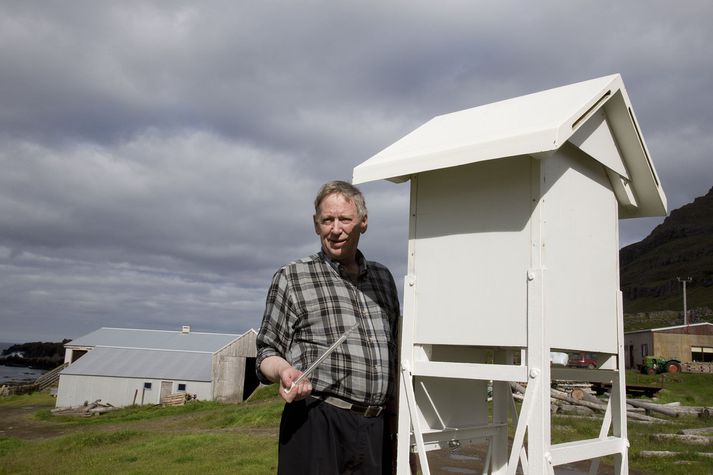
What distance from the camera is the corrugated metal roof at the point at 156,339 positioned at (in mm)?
45906

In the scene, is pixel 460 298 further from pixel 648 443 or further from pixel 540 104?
pixel 648 443

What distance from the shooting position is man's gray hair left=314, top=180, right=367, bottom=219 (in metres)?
3.99

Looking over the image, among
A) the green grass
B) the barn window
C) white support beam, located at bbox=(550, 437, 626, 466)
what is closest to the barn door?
the green grass

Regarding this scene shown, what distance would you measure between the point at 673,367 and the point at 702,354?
8103mm

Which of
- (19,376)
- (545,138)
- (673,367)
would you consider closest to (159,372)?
(673,367)

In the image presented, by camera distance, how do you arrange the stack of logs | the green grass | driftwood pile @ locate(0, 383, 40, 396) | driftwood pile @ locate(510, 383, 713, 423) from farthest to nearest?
driftwood pile @ locate(0, 383, 40, 396) → the stack of logs → driftwood pile @ locate(510, 383, 713, 423) → the green grass

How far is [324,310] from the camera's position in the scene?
3.87 metres

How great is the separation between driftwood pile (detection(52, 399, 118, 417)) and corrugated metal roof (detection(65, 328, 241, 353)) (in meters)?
6.27

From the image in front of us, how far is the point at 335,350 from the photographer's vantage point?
3.75 metres

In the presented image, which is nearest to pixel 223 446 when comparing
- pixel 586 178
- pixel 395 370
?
pixel 395 370

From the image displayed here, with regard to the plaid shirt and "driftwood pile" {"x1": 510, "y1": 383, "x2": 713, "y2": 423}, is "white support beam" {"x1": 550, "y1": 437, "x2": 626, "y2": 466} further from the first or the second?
"driftwood pile" {"x1": 510, "y1": 383, "x2": 713, "y2": 423}

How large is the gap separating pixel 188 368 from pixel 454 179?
133ft

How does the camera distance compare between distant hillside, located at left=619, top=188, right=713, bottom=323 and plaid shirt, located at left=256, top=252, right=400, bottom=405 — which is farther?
distant hillside, located at left=619, top=188, right=713, bottom=323

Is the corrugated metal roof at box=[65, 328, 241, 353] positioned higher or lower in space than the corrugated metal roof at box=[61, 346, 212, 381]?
higher
